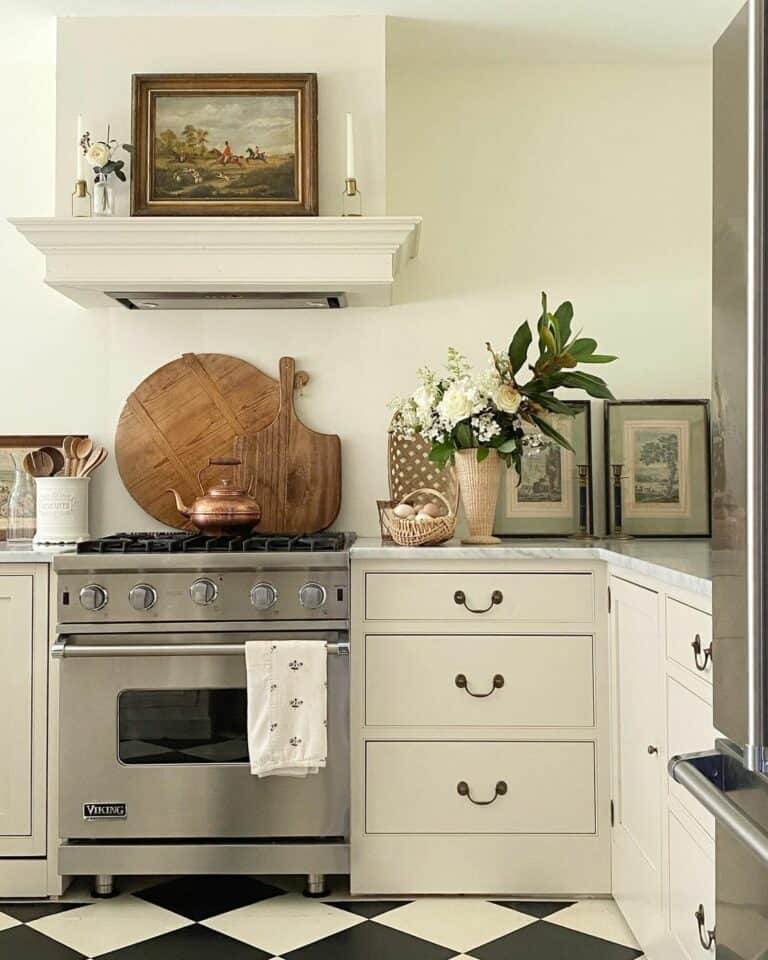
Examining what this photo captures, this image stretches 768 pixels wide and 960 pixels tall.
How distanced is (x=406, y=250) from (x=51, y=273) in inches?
41.6

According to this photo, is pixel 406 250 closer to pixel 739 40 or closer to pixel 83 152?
pixel 83 152

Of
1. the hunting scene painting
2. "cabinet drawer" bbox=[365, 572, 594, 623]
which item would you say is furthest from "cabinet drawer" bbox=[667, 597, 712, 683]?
the hunting scene painting

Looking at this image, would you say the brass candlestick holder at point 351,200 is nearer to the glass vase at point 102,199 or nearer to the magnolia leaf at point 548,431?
the glass vase at point 102,199

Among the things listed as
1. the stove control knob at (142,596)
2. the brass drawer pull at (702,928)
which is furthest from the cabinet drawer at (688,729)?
the stove control knob at (142,596)

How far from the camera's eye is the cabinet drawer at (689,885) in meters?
1.82

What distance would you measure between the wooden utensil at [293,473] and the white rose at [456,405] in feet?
1.81

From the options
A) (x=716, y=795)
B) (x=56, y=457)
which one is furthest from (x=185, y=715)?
(x=716, y=795)

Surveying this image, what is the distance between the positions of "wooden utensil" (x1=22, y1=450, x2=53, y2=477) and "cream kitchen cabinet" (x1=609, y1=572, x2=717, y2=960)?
181 cm

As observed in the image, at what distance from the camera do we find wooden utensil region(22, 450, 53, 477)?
3352 millimetres

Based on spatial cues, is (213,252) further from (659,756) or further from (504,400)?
(659,756)

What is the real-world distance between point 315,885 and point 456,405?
1356 millimetres

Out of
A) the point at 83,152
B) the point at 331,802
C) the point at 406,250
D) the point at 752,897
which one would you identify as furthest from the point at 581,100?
the point at 752,897

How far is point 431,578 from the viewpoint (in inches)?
111

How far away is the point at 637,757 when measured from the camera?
244 centimetres
